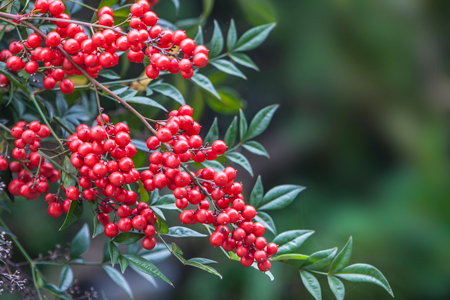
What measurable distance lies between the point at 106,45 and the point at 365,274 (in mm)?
222

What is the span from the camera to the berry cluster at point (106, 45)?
0.21 meters

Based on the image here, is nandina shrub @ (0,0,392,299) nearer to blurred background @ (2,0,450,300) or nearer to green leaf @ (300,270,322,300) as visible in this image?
green leaf @ (300,270,322,300)

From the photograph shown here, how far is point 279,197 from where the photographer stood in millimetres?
299

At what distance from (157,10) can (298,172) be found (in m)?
0.50

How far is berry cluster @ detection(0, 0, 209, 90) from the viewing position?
0.69ft

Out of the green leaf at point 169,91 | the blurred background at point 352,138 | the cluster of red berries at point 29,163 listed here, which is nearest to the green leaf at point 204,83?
the green leaf at point 169,91

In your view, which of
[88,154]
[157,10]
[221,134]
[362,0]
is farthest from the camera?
[362,0]

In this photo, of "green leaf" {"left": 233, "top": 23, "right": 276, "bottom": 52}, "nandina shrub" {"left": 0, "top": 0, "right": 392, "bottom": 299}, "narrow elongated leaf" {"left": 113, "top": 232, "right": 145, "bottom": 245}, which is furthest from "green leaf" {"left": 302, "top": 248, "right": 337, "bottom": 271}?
"green leaf" {"left": 233, "top": 23, "right": 276, "bottom": 52}

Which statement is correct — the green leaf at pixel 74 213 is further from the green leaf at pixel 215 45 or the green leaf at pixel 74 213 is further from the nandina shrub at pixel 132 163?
the green leaf at pixel 215 45

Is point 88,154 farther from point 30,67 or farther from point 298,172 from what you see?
point 298,172

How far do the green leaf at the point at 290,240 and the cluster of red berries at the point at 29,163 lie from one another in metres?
0.17

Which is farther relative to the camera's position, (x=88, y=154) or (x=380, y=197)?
(x=380, y=197)

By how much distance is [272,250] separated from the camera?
0.74ft

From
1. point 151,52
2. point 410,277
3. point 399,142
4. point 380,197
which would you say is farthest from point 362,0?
point 151,52
